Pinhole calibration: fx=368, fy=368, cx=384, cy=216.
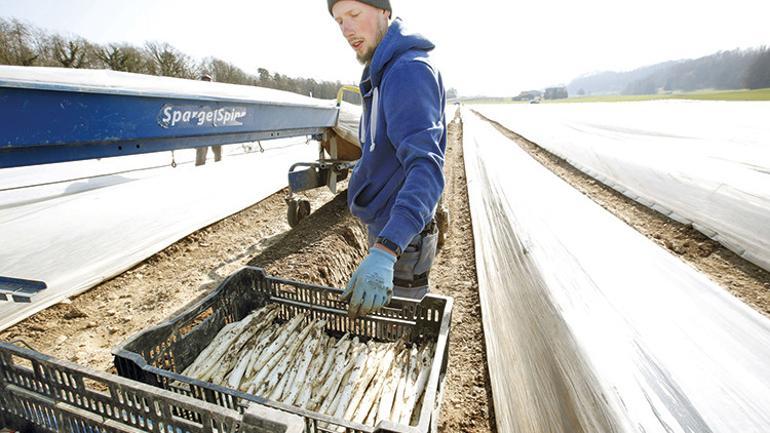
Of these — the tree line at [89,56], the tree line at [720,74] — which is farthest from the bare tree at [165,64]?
the tree line at [720,74]

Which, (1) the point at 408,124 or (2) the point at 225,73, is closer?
(1) the point at 408,124

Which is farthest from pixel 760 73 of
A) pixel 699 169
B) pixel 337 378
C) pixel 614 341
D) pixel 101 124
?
pixel 101 124

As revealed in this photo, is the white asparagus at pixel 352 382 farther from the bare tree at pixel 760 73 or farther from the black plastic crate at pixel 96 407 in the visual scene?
the bare tree at pixel 760 73

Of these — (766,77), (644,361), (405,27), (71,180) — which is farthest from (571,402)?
(766,77)

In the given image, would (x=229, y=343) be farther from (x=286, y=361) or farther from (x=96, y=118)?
(x=96, y=118)

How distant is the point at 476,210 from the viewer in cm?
605

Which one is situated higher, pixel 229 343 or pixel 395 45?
pixel 395 45

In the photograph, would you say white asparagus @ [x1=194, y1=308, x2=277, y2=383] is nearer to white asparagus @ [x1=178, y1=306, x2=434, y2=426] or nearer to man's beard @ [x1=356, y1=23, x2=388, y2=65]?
white asparagus @ [x1=178, y1=306, x2=434, y2=426]

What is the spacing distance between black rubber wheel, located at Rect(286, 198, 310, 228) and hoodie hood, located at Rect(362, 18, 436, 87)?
367cm

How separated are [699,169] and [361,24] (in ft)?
22.3

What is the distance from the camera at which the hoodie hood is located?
150 cm

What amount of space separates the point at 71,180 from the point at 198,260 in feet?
8.53

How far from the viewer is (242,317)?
2.11m

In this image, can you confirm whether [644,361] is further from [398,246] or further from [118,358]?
[118,358]
